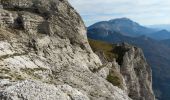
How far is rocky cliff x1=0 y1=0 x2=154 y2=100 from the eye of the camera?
→ 117 ft

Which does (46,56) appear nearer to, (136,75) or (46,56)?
(46,56)

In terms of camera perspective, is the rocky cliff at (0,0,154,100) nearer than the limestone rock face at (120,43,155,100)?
Yes

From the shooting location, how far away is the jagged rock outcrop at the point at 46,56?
35.7 meters

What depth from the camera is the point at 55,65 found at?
50.2 meters

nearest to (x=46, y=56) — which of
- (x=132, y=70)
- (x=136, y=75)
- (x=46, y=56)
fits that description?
(x=46, y=56)

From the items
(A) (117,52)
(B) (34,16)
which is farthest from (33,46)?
(A) (117,52)

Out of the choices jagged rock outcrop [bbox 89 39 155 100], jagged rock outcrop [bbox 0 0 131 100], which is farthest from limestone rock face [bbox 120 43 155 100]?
jagged rock outcrop [bbox 0 0 131 100]

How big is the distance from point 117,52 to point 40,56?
81274mm

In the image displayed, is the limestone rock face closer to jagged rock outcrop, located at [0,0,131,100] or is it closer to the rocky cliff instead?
the rocky cliff

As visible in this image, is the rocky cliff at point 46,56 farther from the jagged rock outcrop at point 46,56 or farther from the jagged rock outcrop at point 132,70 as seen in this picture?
the jagged rock outcrop at point 132,70

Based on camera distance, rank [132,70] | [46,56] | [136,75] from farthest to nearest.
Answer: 1. [136,75]
2. [132,70]
3. [46,56]

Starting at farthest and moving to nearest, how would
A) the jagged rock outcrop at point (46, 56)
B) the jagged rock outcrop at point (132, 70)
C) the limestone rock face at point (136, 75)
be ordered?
the limestone rock face at point (136, 75), the jagged rock outcrop at point (132, 70), the jagged rock outcrop at point (46, 56)

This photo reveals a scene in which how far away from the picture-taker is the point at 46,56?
5144cm

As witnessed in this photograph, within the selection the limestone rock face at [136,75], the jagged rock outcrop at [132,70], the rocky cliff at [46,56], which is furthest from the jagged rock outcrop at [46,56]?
the limestone rock face at [136,75]
